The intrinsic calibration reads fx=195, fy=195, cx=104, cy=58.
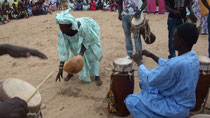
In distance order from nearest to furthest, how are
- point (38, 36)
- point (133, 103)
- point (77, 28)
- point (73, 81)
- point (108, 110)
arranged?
point (133, 103) → point (108, 110) → point (77, 28) → point (73, 81) → point (38, 36)

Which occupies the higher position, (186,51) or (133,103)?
(186,51)

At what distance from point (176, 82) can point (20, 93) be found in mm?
1483

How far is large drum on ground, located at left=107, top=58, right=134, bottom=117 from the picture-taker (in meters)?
2.46

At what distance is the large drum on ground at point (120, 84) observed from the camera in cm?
246

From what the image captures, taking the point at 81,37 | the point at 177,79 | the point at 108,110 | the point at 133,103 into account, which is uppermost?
the point at 81,37

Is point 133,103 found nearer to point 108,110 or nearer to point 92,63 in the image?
point 108,110

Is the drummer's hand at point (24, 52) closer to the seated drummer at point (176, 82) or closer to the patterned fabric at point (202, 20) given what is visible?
the seated drummer at point (176, 82)

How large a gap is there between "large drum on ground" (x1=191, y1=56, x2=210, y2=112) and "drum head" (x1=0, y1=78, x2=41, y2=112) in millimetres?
1970

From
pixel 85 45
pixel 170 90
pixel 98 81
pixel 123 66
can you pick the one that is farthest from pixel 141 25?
pixel 170 90

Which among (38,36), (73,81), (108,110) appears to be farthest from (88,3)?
(108,110)

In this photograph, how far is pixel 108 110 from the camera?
2852 millimetres

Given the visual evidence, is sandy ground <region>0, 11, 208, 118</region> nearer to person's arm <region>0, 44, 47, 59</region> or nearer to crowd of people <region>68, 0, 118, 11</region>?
person's arm <region>0, 44, 47, 59</region>

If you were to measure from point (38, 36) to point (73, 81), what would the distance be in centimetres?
416

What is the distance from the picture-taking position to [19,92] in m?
1.77
